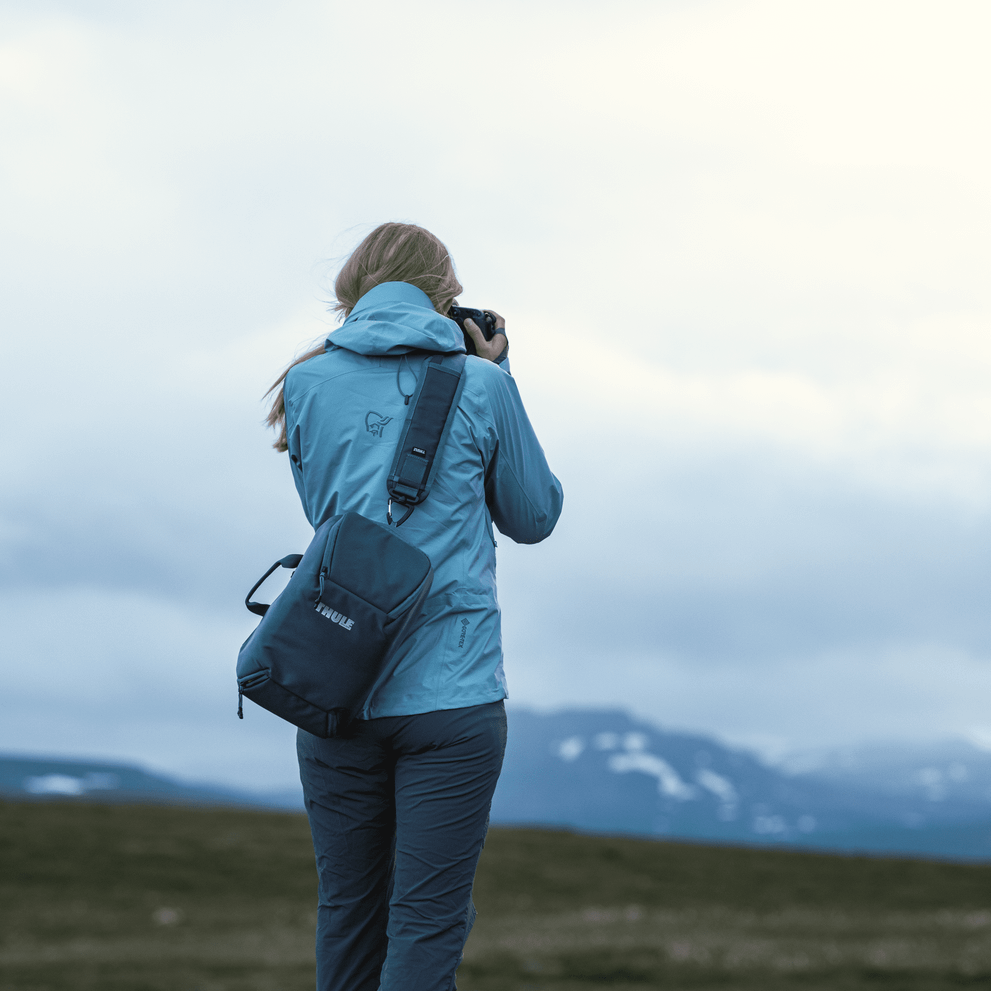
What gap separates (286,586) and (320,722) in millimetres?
386

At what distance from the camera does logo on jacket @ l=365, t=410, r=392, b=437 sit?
3.12m

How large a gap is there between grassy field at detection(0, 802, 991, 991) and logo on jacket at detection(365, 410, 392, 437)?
890cm

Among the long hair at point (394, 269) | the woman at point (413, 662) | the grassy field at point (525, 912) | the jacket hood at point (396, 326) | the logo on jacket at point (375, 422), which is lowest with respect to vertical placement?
the grassy field at point (525, 912)

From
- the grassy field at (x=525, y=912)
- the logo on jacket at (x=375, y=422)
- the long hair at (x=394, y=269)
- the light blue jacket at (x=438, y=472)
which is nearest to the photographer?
the light blue jacket at (x=438, y=472)

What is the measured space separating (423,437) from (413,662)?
0.63 meters

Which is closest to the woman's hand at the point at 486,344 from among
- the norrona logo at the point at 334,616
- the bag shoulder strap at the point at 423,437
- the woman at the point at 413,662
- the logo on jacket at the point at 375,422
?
the woman at the point at 413,662

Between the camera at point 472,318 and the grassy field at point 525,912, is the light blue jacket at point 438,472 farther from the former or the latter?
the grassy field at point 525,912

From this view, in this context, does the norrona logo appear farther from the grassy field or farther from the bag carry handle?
the grassy field

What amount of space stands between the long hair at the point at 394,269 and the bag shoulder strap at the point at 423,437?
15.7 inches

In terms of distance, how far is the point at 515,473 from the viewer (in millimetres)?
3186

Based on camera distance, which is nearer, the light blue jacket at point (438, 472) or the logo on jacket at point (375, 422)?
the light blue jacket at point (438, 472)

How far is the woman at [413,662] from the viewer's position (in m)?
3.03

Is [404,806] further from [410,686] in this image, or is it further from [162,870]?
[162,870]

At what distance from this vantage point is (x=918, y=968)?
1183cm
